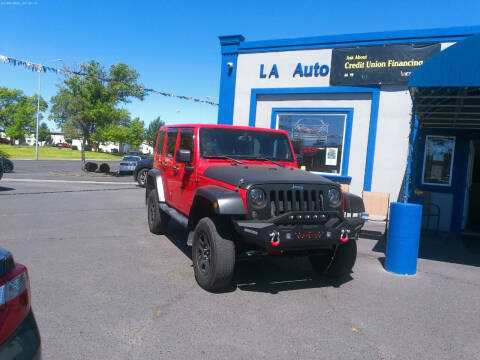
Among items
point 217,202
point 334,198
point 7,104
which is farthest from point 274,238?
point 7,104

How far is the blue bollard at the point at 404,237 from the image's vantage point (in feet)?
17.5

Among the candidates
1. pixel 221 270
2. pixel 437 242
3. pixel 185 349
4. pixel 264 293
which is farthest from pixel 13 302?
pixel 437 242

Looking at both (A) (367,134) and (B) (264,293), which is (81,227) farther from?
(A) (367,134)

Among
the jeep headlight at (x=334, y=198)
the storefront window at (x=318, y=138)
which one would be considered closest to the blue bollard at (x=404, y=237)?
the jeep headlight at (x=334, y=198)

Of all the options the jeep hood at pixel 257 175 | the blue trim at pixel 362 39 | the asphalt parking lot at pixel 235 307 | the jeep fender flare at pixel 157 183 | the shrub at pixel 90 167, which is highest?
the blue trim at pixel 362 39

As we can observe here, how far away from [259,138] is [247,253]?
6.66 feet

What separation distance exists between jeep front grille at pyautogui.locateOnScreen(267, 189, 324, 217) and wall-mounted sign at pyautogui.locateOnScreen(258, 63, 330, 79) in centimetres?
688

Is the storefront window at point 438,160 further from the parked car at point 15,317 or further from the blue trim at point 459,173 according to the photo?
the parked car at point 15,317

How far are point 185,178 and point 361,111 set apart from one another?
19.9 ft

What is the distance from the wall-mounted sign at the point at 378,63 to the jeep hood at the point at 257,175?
19.2ft

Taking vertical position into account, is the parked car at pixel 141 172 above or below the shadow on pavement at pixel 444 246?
above

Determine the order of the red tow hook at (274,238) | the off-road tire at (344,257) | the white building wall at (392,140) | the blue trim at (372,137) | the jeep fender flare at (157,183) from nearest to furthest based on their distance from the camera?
the red tow hook at (274,238) < the off-road tire at (344,257) < the jeep fender flare at (157,183) < the white building wall at (392,140) < the blue trim at (372,137)

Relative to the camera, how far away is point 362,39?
9.98 m

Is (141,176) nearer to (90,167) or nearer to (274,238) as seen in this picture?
(90,167)
